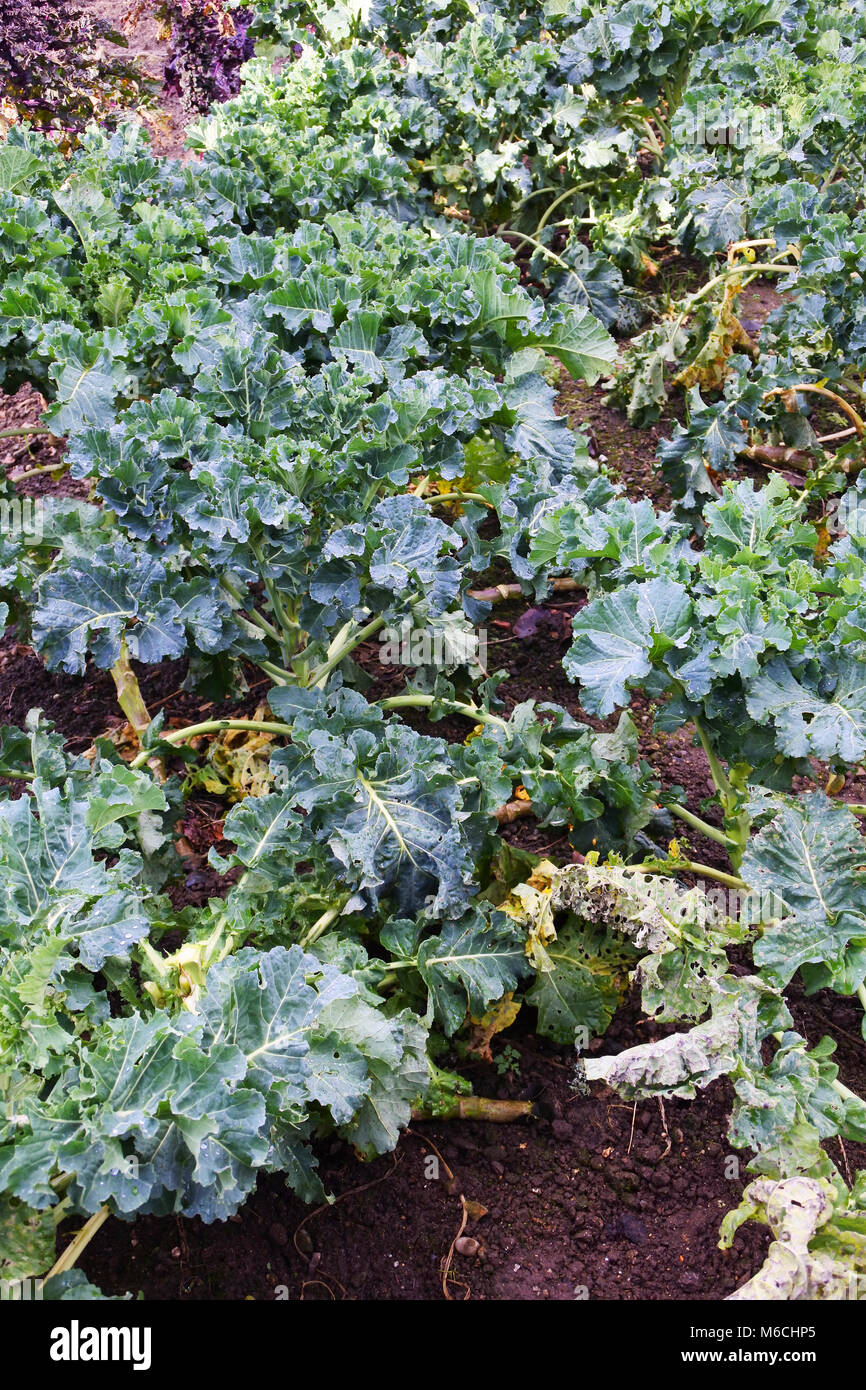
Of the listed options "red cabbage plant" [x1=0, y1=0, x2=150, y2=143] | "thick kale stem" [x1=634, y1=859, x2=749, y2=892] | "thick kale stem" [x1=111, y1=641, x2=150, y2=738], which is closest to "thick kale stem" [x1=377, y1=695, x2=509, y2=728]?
"thick kale stem" [x1=634, y1=859, x2=749, y2=892]

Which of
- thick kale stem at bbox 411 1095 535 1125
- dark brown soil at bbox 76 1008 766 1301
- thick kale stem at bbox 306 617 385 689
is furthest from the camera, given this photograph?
thick kale stem at bbox 306 617 385 689

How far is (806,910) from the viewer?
261cm

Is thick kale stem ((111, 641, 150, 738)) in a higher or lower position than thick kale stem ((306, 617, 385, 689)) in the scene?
lower

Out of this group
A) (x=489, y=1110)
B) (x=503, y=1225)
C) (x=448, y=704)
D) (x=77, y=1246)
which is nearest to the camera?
(x=77, y=1246)

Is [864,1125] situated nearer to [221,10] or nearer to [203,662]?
[203,662]

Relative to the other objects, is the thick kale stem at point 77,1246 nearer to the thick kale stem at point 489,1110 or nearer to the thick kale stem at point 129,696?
the thick kale stem at point 489,1110

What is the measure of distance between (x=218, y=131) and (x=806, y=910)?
13.5 feet

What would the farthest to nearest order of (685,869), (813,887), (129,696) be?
(129,696)
(685,869)
(813,887)

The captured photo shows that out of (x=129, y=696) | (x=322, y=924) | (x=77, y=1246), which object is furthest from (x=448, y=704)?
(x=77, y=1246)

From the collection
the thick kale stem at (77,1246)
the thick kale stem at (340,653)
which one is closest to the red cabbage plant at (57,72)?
the thick kale stem at (340,653)

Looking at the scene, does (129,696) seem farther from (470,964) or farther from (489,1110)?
(489,1110)

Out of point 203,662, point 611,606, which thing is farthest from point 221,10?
point 611,606

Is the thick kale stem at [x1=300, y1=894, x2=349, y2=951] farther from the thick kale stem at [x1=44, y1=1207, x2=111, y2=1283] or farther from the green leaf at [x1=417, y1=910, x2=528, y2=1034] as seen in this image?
the thick kale stem at [x1=44, y1=1207, x2=111, y2=1283]

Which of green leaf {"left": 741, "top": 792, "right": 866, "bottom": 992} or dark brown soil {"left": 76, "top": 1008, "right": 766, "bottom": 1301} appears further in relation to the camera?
dark brown soil {"left": 76, "top": 1008, "right": 766, "bottom": 1301}
